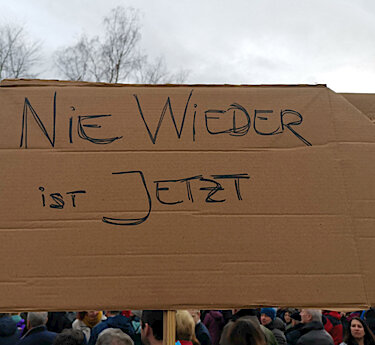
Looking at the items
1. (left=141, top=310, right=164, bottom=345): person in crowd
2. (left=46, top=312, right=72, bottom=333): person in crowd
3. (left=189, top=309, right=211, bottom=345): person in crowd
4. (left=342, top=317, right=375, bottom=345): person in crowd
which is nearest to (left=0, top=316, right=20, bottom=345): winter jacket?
(left=46, top=312, right=72, bottom=333): person in crowd

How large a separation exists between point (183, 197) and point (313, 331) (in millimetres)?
2169

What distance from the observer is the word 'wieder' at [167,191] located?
131 centimetres

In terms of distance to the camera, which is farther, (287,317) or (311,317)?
(287,317)

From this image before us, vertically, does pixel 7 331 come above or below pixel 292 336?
above

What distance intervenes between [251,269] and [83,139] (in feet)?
2.42

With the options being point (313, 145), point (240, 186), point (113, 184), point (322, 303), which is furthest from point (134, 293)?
point (313, 145)

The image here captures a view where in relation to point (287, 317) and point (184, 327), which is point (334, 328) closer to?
point (287, 317)

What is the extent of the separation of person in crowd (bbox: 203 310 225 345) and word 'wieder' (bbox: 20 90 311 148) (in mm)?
2870

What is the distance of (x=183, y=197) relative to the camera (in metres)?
1.34

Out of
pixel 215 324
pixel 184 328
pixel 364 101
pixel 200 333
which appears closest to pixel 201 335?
pixel 200 333

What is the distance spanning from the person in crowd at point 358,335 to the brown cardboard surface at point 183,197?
2.20 meters

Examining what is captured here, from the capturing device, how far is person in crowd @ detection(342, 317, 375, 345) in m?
3.14

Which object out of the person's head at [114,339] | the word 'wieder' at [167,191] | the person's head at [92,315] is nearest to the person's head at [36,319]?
the person's head at [92,315]

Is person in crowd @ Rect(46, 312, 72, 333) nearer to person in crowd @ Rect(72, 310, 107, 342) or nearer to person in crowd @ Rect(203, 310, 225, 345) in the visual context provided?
person in crowd @ Rect(72, 310, 107, 342)
